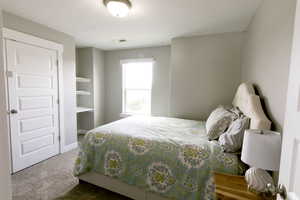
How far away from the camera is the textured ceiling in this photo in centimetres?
198

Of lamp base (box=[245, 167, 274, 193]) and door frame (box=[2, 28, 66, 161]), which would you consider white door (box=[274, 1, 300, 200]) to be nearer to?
lamp base (box=[245, 167, 274, 193])

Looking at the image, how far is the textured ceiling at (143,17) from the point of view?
1.98 meters

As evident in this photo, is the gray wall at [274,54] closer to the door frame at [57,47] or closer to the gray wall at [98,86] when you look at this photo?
the door frame at [57,47]

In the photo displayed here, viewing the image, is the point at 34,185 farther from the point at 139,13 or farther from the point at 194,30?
the point at 194,30

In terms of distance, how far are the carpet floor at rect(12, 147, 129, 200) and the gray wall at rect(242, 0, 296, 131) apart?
1.95 m

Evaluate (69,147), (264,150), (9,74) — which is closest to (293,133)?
(264,150)

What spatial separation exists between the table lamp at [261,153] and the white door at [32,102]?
300 centimetres

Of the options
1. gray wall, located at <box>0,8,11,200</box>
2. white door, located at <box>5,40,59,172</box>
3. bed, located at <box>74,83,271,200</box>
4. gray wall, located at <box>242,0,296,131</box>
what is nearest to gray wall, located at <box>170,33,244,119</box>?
gray wall, located at <box>242,0,296,131</box>

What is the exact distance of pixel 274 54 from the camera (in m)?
1.42

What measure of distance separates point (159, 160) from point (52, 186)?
160 centimetres

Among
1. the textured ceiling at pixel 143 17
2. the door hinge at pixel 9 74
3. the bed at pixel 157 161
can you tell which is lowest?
the bed at pixel 157 161

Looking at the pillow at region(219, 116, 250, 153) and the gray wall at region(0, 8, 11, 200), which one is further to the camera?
the pillow at region(219, 116, 250, 153)

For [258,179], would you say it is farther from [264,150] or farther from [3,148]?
[3,148]

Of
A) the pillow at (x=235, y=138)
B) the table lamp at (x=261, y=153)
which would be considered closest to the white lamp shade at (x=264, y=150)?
the table lamp at (x=261, y=153)
